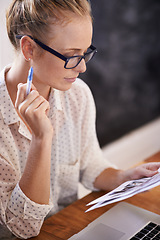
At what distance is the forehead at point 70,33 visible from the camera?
1.09m

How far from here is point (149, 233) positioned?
104 cm

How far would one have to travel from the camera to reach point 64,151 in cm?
145

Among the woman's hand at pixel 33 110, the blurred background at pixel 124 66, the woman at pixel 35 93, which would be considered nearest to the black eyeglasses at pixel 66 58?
the woman at pixel 35 93

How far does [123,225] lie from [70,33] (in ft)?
2.00

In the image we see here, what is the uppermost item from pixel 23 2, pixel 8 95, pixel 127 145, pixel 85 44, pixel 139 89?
pixel 23 2

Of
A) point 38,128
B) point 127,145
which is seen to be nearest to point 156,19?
point 127,145

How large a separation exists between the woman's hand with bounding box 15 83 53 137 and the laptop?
0.33 m

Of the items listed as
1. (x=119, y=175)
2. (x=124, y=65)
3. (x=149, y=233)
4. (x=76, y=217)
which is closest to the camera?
(x=149, y=233)

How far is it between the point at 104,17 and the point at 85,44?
1.72m

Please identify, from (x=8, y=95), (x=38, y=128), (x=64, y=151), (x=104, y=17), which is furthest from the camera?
(x=104, y=17)

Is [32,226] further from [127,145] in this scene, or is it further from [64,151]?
[127,145]

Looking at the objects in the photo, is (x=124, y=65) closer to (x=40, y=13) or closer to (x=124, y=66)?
(x=124, y=66)

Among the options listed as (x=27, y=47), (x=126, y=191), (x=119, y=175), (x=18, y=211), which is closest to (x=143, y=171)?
(x=119, y=175)

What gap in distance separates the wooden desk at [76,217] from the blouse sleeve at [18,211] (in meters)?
0.04
